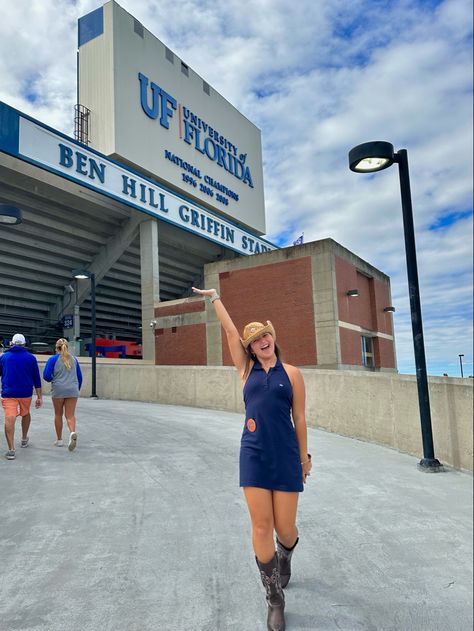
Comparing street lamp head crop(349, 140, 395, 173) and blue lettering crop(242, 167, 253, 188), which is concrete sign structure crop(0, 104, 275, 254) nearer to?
blue lettering crop(242, 167, 253, 188)

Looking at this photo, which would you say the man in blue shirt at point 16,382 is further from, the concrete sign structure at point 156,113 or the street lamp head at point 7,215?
the concrete sign structure at point 156,113

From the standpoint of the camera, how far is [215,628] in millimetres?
2746

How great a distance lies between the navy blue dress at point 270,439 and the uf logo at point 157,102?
32131 millimetres

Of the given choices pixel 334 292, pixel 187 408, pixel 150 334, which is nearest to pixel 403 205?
pixel 187 408

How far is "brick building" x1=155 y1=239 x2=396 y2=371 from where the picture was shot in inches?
875

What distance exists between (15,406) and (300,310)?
17.0 m

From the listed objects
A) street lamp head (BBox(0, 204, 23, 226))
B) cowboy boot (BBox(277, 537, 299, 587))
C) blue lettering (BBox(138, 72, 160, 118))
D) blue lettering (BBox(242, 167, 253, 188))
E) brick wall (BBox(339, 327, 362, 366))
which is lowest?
cowboy boot (BBox(277, 537, 299, 587))

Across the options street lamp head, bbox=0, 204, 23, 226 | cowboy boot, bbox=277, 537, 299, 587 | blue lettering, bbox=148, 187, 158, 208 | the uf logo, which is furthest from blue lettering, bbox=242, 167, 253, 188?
cowboy boot, bbox=277, 537, 299, 587

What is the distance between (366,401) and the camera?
348 inches

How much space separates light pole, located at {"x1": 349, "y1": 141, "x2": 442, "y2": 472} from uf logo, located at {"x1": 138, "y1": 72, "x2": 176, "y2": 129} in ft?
93.2

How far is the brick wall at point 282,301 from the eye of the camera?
2272 cm

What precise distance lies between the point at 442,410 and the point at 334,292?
51.2 ft

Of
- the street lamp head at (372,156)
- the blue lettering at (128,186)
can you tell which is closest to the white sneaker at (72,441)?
the street lamp head at (372,156)

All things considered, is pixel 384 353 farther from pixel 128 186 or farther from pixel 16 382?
pixel 16 382
